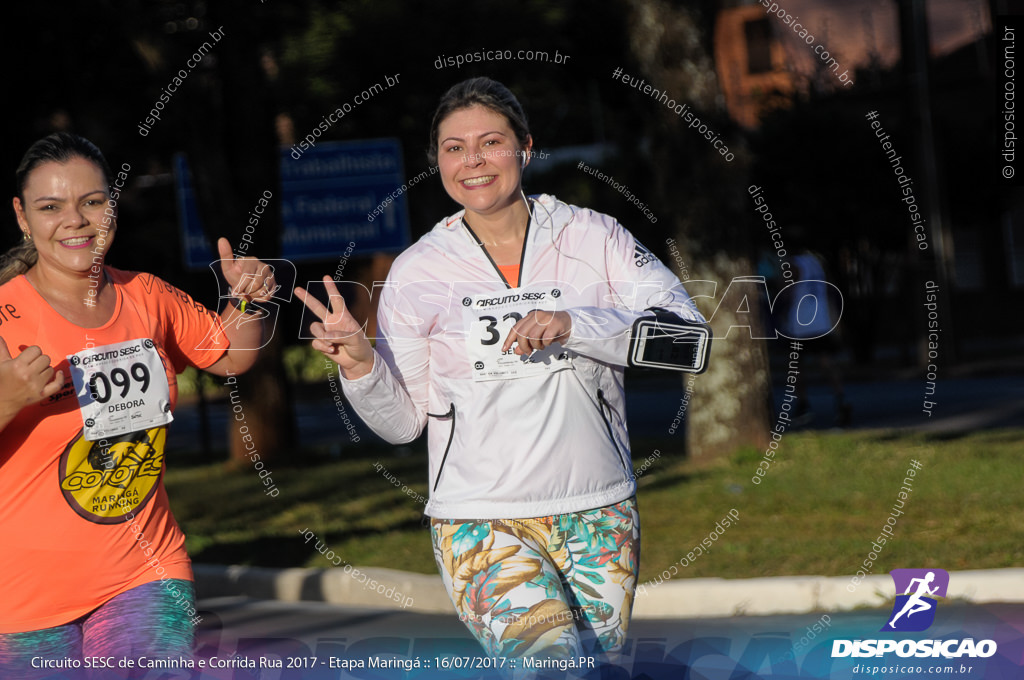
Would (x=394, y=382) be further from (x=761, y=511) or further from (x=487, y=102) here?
(x=761, y=511)

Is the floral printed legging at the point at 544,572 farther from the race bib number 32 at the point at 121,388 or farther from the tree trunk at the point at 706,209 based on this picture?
the tree trunk at the point at 706,209

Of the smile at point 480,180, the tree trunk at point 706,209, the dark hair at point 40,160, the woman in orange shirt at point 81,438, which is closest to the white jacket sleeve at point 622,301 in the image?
the smile at point 480,180

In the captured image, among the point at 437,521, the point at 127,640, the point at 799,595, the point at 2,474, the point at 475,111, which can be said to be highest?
the point at 475,111

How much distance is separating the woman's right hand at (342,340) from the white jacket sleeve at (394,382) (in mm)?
27

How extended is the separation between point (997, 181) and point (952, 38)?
180 inches

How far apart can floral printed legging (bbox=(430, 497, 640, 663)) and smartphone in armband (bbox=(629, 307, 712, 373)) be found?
0.42 meters

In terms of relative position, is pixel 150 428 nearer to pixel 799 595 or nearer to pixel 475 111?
pixel 475 111

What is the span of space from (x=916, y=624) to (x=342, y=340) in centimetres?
338

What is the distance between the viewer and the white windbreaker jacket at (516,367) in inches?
127

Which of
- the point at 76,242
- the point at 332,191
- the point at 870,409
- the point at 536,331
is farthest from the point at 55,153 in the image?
the point at 332,191

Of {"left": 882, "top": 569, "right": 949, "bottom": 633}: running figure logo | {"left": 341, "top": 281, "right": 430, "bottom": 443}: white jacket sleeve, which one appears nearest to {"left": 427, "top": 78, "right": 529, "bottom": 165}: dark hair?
{"left": 341, "top": 281, "right": 430, "bottom": 443}: white jacket sleeve

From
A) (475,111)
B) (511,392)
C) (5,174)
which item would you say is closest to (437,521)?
(511,392)

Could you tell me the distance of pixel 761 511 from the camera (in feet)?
28.5

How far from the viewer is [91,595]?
10.8 feet
